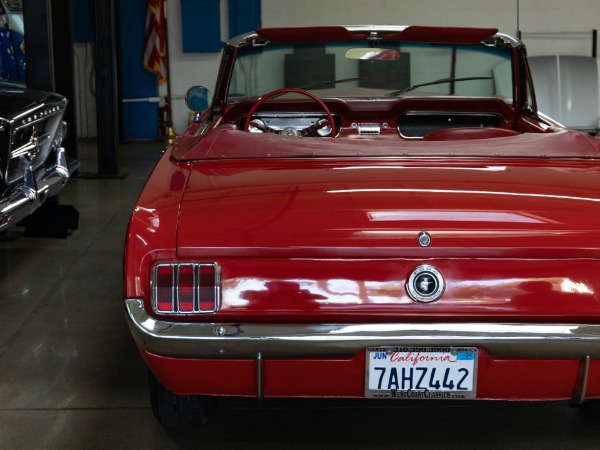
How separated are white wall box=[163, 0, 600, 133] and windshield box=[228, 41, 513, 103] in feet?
25.3

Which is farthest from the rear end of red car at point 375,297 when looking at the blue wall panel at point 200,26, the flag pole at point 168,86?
the blue wall panel at point 200,26

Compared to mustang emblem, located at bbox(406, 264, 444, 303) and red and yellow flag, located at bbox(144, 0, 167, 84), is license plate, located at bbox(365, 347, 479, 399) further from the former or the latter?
red and yellow flag, located at bbox(144, 0, 167, 84)

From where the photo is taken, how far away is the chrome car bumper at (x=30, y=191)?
4604mm

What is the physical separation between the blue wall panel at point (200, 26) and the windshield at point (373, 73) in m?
7.92

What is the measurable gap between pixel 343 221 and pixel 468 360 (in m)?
0.47

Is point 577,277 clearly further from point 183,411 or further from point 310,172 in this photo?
point 183,411

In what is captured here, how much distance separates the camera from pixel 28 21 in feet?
20.6

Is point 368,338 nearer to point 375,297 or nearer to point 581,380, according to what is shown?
point 375,297

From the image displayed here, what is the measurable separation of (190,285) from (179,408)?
673mm

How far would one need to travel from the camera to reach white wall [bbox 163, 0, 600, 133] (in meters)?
11.8

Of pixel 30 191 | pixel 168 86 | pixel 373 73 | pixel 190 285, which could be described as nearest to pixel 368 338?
pixel 190 285

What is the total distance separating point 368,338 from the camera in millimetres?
2277

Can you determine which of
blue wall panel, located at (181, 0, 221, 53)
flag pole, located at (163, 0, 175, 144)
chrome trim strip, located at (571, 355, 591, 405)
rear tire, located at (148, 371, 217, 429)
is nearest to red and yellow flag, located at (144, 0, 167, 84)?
flag pole, located at (163, 0, 175, 144)

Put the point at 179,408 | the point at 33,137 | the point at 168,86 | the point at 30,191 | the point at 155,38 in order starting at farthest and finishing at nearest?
the point at 168,86, the point at 155,38, the point at 33,137, the point at 30,191, the point at 179,408
